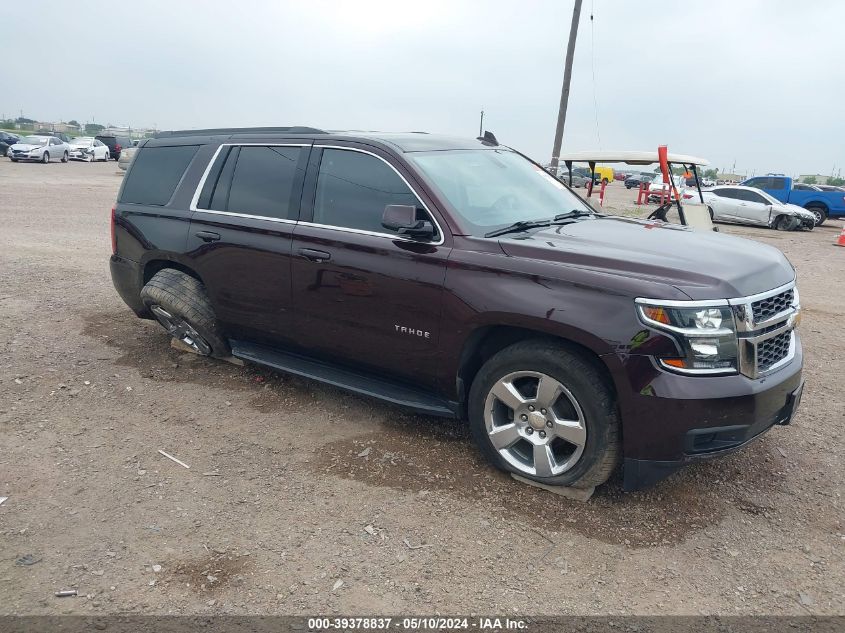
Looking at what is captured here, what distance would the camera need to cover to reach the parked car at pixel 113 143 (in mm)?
39781

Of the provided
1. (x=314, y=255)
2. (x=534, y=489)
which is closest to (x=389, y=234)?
(x=314, y=255)

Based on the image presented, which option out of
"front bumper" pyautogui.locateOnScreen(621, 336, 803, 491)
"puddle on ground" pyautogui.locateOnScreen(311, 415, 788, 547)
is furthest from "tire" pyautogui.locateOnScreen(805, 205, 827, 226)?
"front bumper" pyautogui.locateOnScreen(621, 336, 803, 491)

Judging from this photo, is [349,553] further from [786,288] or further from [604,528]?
[786,288]

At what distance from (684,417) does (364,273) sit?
1964 mm

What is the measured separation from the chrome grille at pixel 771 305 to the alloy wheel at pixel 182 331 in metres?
3.83

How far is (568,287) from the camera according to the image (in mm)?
3309

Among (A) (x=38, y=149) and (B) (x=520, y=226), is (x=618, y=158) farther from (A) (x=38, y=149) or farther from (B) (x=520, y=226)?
(A) (x=38, y=149)

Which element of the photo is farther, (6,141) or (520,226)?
(6,141)

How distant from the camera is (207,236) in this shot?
15.9 feet

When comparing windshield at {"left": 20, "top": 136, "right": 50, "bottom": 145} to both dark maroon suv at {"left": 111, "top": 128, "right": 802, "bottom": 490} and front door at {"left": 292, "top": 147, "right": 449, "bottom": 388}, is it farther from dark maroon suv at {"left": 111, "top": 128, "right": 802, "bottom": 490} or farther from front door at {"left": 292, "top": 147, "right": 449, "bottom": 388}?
front door at {"left": 292, "top": 147, "right": 449, "bottom": 388}

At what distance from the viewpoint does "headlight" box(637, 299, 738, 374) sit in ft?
10.1

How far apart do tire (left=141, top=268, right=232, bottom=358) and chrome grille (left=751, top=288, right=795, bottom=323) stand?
3665mm

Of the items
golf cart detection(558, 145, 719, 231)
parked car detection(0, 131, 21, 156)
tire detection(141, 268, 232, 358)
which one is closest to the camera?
tire detection(141, 268, 232, 358)

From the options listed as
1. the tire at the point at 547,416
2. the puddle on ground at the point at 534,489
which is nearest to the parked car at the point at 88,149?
the puddle on ground at the point at 534,489
